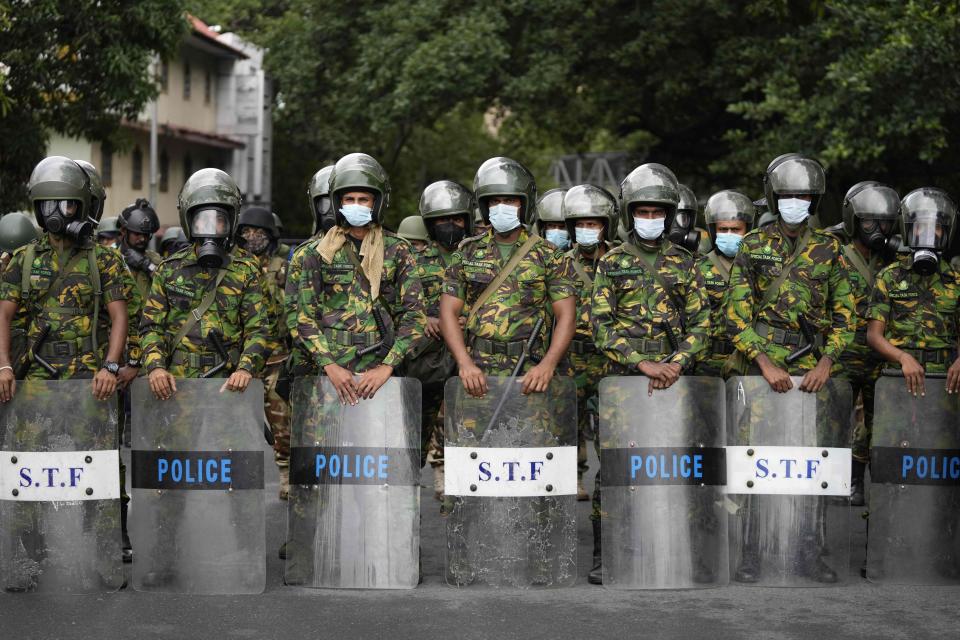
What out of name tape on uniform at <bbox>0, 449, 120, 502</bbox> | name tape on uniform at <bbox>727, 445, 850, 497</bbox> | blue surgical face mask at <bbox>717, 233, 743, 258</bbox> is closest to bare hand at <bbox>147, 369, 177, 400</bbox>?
name tape on uniform at <bbox>0, 449, 120, 502</bbox>

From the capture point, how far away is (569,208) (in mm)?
9430

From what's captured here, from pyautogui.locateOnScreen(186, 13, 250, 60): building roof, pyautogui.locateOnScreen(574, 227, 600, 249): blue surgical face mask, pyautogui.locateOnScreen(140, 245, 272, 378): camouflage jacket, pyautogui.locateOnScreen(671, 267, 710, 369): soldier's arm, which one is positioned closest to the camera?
pyautogui.locateOnScreen(671, 267, 710, 369): soldier's arm

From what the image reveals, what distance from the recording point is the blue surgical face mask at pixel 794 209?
25.3ft

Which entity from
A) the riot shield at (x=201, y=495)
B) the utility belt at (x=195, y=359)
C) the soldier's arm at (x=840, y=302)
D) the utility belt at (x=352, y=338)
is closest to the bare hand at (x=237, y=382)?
the riot shield at (x=201, y=495)

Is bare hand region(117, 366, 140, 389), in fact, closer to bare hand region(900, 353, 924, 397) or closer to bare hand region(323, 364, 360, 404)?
bare hand region(323, 364, 360, 404)

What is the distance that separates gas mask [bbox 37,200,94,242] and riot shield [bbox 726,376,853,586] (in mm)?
3522

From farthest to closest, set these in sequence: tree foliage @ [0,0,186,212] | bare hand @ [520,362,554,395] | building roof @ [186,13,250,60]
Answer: building roof @ [186,13,250,60]
tree foliage @ [0,0,186,212]
bare hand @ [520,362,554,395]

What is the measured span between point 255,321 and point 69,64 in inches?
432

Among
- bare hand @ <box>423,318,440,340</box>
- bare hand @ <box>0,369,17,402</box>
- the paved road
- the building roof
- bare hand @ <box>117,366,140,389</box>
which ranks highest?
the building roof

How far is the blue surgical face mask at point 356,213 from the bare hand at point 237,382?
39.4 inches

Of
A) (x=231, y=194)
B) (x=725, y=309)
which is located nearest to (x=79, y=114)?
(x=231, y=194)

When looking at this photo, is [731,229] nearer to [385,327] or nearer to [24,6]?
[385,327]

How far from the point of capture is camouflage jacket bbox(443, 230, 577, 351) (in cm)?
751

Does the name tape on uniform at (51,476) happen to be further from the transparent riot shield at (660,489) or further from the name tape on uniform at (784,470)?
the name tape on uniform at (784,470)
